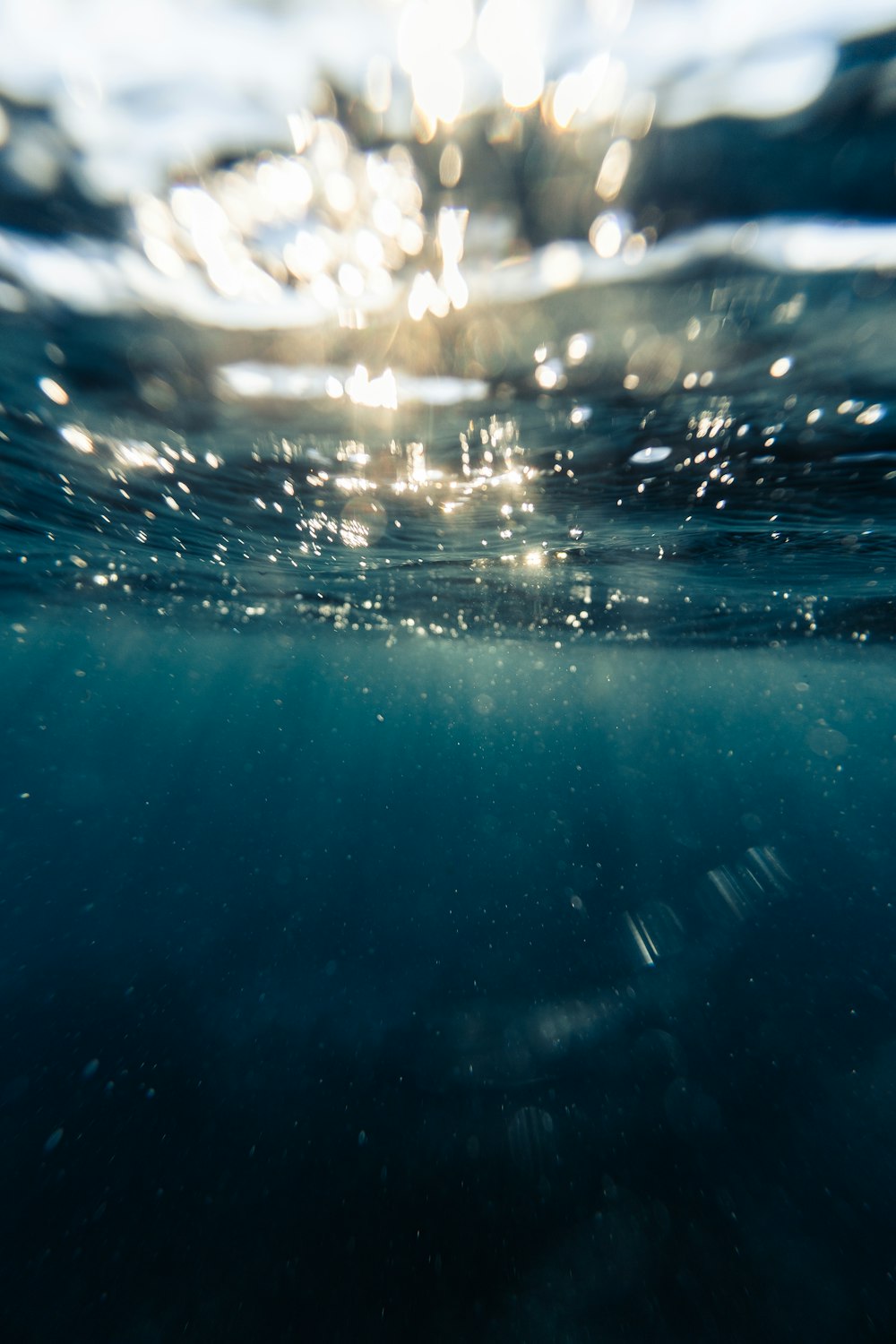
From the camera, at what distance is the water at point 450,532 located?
3730 mm

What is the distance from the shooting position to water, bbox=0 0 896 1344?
147 inches

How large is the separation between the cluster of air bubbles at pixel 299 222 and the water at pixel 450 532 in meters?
0.03

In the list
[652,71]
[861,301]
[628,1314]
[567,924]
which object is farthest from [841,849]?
[652,71]

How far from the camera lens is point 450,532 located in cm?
1310

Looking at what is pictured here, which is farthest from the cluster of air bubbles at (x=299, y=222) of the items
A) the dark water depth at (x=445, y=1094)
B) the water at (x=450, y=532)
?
the dark water depth at (x=445, y=1094)

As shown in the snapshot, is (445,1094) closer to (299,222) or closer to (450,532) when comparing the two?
(450,532)

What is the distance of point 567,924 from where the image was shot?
57.4 ft

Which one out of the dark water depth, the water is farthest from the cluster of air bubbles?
the dark water depth

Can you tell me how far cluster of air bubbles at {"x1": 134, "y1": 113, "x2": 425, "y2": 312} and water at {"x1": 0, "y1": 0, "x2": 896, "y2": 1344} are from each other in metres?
0.03

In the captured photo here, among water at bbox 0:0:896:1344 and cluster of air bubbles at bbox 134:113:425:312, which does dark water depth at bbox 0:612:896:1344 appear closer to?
water at bbox 0:0:896:1344

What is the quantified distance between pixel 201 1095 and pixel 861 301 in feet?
46.1

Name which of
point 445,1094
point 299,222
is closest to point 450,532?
point 299,222

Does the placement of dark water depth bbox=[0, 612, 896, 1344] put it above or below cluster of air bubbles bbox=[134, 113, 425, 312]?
below

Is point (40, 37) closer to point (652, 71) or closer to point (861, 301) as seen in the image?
point (652, 71)
